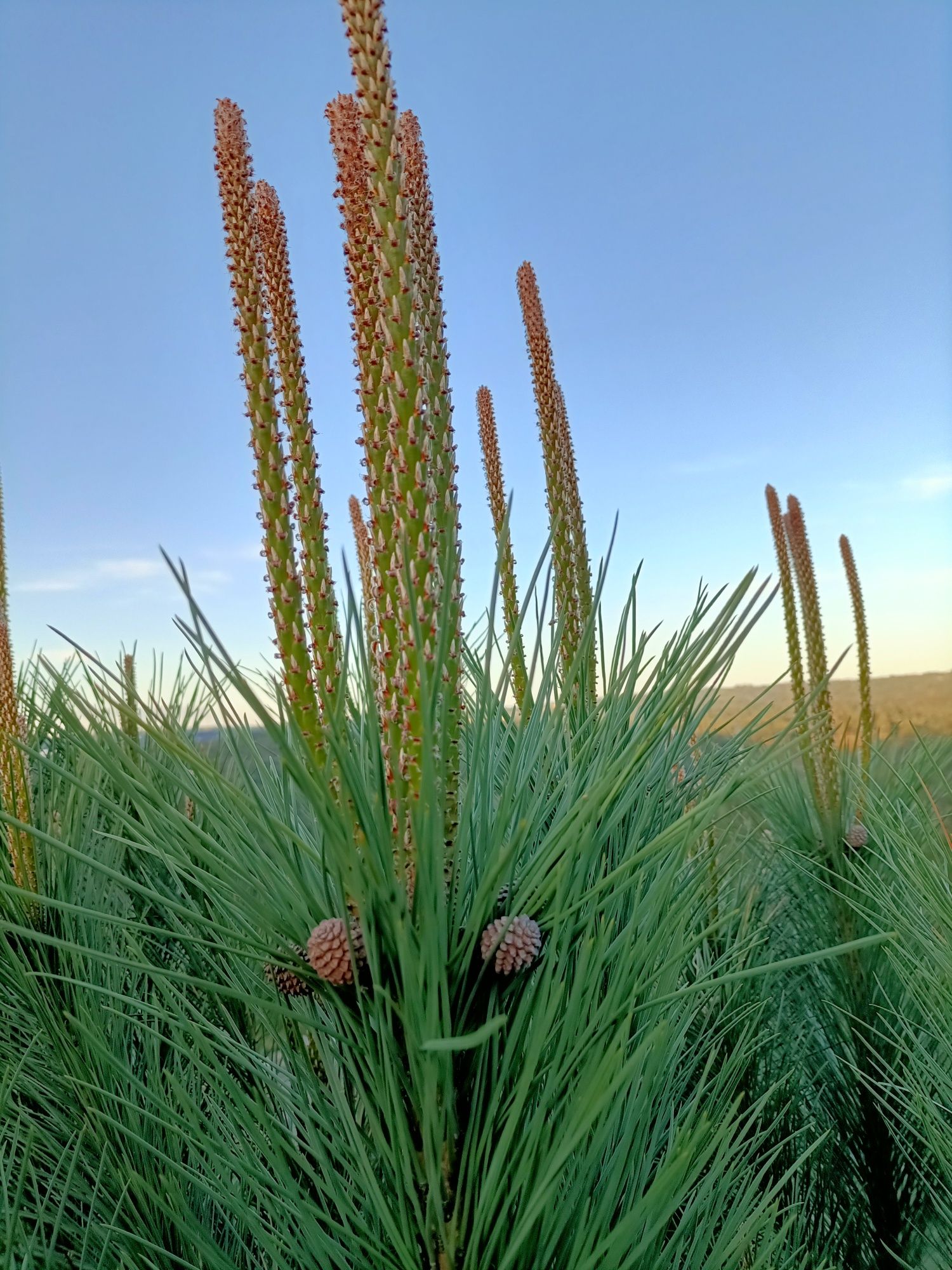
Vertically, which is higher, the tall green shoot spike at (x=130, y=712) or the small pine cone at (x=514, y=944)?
the tall green shoot spike at (x=130, y=712)

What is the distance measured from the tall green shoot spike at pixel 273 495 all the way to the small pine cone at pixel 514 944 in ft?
0.25

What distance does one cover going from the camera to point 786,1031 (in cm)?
82

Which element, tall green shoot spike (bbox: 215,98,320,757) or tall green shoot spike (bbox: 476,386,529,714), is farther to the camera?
tall green shoot spike (bbox: 476,386,529,714)

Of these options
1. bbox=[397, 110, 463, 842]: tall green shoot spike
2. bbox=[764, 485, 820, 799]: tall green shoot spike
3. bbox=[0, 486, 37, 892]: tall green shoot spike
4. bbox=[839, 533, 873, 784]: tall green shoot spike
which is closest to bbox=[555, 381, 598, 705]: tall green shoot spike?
bbox=[397, 110, 463, 842]: tall green shoot spike

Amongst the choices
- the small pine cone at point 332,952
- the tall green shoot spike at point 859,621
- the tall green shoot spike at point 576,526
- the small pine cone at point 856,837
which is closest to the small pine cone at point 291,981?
the small pine cone at point 332,952

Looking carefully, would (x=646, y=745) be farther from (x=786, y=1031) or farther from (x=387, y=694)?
(x=786, y=1031)

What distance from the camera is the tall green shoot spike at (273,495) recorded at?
0.92ft

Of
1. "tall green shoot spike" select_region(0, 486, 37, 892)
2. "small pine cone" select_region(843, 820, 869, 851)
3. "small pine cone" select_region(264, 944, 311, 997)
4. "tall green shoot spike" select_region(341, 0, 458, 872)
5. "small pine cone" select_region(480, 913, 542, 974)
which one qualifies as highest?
"tall green shoot spike" select_region(341, 0, 458, 872)

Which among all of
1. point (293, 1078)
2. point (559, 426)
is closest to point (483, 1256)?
point (293, 1078)

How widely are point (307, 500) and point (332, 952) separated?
14cm

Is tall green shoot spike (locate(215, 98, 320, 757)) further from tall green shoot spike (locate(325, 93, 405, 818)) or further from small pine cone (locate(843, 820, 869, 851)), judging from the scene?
small pine cone (locate(843, 820, 869, 851))

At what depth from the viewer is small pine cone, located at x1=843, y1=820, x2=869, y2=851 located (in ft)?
3.19

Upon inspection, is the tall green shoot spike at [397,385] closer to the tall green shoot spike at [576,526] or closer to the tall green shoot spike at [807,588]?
the tall green shoot spike at [576,526]

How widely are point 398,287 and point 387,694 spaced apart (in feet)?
0.37
